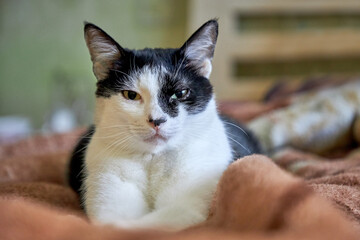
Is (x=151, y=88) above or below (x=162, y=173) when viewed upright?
above

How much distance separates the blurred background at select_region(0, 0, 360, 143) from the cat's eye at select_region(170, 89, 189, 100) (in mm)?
1904

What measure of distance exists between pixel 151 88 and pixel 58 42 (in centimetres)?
265

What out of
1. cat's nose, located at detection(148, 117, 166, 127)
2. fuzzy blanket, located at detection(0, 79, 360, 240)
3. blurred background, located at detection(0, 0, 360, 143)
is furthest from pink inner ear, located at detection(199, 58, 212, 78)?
blurred background, located at detection(0, 0, 360, 143)

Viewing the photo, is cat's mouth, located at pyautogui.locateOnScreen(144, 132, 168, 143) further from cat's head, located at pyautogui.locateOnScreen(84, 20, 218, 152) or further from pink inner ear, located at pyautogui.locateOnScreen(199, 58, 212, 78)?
pink inner ear, located at pyautogui.locateOnScreen(199, 58, 212, 78)

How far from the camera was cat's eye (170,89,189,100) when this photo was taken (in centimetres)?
76

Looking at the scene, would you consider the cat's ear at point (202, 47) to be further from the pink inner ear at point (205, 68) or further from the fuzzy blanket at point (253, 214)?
the fuzzy blanket at point (253, 214)

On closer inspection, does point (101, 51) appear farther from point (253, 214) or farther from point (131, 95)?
point (253, 214)

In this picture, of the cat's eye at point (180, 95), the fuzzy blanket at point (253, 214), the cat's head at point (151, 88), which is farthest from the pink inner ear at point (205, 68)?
the fuzzy blanket at point (253, 214)

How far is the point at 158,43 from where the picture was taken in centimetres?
301

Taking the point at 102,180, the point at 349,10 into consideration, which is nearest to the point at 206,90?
the point at 102,180

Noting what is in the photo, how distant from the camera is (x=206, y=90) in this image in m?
0.83

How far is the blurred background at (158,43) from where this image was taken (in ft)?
8.84

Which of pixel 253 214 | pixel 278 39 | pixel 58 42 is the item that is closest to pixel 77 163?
pixel 253 214

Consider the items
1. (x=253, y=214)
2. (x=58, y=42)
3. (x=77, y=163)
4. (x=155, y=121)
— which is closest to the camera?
(x=253, y=214)
